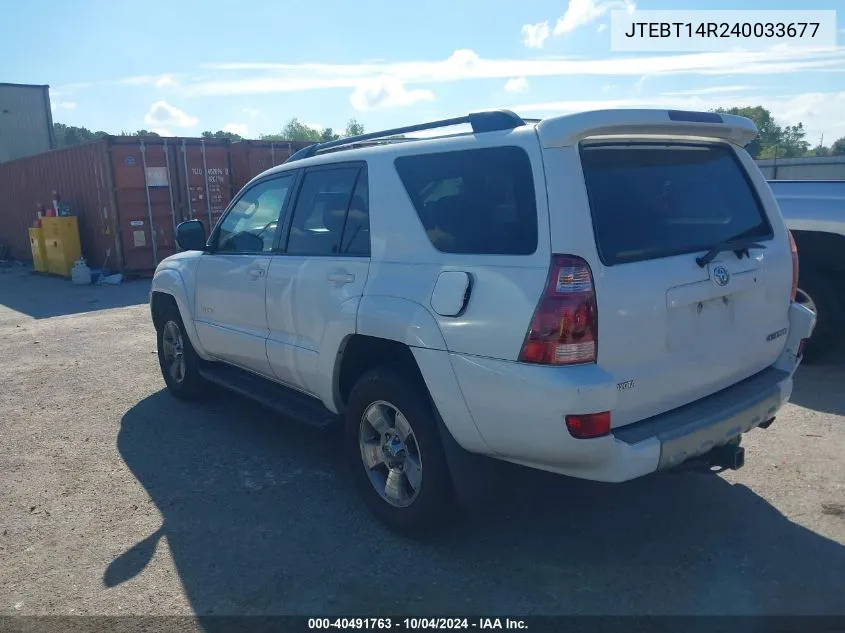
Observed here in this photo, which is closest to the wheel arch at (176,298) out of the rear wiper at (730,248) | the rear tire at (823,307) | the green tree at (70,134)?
the rear wiper at (730,248)

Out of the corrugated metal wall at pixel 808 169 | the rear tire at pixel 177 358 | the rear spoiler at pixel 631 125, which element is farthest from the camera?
the corrugated metal wall at pixel 808 169

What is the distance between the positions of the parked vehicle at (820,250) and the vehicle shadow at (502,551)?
288 cm

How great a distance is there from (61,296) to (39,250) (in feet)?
14.4

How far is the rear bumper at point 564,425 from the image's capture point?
2779 mm

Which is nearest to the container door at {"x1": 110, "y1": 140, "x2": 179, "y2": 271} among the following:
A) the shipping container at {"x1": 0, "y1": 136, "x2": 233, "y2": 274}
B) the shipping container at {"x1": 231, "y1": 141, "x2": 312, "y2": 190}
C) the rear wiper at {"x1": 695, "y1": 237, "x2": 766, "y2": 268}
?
the shipping container at {"x1": 0, "y1": 136, "x2": 233, "y2": 274}

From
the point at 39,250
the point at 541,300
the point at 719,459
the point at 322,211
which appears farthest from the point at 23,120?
the point at 719,459

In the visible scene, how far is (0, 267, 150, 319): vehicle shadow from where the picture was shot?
11.9 meters

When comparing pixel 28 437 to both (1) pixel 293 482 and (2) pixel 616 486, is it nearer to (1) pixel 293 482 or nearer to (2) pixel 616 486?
(1) pixel 293 482

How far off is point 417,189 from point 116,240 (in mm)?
13060

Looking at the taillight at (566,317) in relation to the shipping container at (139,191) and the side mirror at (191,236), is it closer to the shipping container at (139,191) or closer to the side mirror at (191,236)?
the side mirror at (191,236)

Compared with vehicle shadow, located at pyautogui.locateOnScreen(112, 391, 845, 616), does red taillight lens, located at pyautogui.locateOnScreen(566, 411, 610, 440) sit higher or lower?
higher

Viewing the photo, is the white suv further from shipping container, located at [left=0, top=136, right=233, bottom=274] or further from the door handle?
shipping container, located at [left=0, top=136, right=233, bottom=274]

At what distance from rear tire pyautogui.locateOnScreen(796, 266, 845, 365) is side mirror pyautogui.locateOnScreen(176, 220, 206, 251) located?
5.07m

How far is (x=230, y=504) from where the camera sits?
13.4 feet
